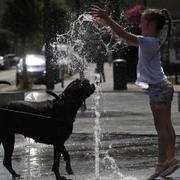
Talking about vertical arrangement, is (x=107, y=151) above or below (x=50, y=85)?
above

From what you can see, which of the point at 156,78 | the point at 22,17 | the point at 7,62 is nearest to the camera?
the point at 156,78

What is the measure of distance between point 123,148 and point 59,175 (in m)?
2.94

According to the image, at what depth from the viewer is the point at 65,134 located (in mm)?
7199

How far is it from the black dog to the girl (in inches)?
33.6

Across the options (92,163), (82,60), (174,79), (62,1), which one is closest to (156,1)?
(62,1)

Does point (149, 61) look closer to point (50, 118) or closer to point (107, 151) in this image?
point (50, 118)

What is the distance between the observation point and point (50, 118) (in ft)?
23.8

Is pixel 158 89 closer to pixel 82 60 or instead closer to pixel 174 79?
pixel 82 60

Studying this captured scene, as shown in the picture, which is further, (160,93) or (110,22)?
(160,93)

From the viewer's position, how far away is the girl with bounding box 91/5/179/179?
6.57 meters

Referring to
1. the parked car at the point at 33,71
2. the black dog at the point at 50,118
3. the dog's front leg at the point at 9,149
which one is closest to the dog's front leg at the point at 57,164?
the black dog at the point at 50,118

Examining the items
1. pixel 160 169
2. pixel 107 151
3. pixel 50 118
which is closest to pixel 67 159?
pixel 50 118

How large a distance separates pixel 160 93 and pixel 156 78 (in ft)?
0.52

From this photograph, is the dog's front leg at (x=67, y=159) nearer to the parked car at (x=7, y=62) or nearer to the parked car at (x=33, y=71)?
the parked car at (x=33, y=71)
